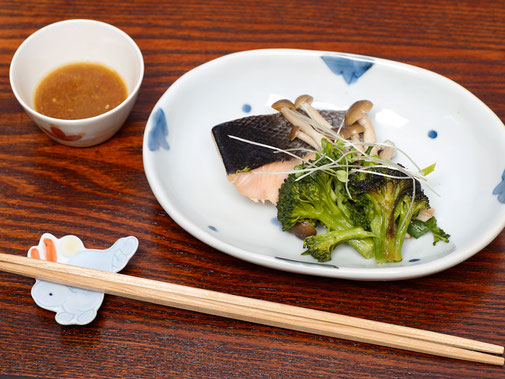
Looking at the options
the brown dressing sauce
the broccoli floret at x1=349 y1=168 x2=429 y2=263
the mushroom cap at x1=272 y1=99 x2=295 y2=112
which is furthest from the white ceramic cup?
the broccoli floret at x1=349 y1=168 x2=429 y2=263

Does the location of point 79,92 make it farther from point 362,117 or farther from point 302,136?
point 362,117

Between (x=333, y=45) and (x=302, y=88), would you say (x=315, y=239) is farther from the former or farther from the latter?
(x=333, y=45)

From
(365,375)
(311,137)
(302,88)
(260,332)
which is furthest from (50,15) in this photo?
(365,375)

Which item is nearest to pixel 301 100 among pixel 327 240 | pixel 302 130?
pixel 302 130

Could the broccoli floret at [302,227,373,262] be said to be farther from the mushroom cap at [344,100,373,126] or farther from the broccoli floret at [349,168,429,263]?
the mushroom cap at [344,100,373,126]

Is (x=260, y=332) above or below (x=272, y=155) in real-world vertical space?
→ below

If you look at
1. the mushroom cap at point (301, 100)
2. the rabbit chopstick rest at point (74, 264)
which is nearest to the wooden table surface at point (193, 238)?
the rabbit chopstick rest at point (74, 264)
